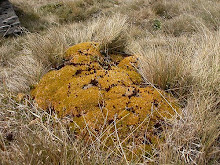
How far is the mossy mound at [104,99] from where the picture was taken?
160 cm

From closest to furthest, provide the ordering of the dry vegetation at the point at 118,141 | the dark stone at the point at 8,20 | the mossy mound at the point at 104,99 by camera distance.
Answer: the dry vegetation at the point at 118,141, the mossy mound at the point at 104,99, the dark stone at the point at 8,20

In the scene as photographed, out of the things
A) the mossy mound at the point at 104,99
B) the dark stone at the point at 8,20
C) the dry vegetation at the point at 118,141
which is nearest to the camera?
the dry vegetation at the point at 118,141

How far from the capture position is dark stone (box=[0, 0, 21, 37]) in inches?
253

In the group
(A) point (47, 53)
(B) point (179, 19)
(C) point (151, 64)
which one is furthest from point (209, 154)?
(B) point (179, 19)

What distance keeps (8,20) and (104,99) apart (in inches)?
263

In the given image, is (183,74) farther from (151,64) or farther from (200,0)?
(200,0)

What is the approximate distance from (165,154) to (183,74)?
1.05 metres

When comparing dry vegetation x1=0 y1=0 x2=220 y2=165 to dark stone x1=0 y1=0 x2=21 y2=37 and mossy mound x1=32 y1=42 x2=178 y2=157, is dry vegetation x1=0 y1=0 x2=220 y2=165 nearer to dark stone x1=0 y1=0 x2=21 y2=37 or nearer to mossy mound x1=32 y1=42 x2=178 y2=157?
mossy mound x1=32 y1=42 x2=178 y2=157

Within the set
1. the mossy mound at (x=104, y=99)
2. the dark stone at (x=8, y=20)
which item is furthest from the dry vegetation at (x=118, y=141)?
the dark stone at (x=8, y=20)

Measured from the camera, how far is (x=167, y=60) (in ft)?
7.07

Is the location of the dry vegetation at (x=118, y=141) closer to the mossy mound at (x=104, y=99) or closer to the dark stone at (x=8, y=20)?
the mossy mound at (x=104, y=99)

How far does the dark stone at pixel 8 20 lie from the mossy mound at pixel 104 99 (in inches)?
205

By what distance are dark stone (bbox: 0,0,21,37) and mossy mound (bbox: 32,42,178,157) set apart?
17.1 feet

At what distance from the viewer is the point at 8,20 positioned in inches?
262
